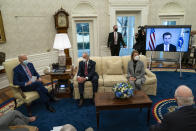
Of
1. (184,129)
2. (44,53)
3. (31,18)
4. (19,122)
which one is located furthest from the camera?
(44,53)

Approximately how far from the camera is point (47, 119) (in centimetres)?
272

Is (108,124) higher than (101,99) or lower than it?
lower

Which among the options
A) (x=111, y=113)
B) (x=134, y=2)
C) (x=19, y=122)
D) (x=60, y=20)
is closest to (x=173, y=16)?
(x=134, y=2)

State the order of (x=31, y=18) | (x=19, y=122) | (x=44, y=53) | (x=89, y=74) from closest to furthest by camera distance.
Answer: (x=19, y=122) → (x=89, y=74) → (x=31, y=18) → (x=44, y=53)

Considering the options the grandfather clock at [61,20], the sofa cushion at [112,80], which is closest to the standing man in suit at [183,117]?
the sofa cushion at [112,80]

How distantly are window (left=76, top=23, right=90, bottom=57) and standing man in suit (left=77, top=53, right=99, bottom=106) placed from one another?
8.55 ft

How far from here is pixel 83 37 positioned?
584cm

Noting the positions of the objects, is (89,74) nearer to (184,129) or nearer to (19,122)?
(19,122)

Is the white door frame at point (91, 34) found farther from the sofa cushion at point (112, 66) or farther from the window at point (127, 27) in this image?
the sofa cushion at point (112, 66)

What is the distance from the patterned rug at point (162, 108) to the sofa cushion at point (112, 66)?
1104mm

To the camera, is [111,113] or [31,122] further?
[111,113]

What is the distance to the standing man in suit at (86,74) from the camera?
325 centimetres

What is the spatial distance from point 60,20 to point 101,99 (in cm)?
336

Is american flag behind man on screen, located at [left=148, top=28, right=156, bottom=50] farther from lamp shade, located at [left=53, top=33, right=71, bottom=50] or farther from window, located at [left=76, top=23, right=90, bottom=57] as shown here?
lamp shade, located at [left=53, top=33, right=71, bottom=50]
